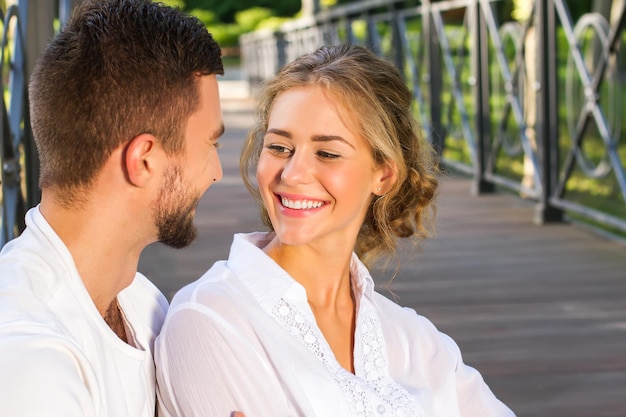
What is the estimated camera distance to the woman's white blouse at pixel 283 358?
1.78m

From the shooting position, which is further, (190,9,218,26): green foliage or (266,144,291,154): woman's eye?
(190,9,218,26): green foliage

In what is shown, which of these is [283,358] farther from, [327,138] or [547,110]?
[547,110]

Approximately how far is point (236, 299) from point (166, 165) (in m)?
0.44

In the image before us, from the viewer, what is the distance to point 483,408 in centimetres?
221

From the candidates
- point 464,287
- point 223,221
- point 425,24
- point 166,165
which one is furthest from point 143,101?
point 425,24

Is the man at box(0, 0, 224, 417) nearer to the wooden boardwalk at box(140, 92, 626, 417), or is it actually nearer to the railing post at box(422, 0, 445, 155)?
the wooden boardwalk at box(140, 92, 626, 417)

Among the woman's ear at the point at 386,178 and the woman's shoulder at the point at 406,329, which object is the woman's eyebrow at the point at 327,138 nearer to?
the woman's ear at the point at 386,178

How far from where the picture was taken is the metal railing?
5309 mm

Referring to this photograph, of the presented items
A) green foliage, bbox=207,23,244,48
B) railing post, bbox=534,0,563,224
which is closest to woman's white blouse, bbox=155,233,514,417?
railing post, bbox=534,0,563,224

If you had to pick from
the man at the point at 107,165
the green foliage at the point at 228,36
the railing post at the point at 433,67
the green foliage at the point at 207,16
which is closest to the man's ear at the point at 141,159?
the man at the point at 107,165

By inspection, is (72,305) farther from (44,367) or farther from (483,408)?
(483,408)

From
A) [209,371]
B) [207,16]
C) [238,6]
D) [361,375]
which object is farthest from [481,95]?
[238,6]

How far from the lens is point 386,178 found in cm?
233

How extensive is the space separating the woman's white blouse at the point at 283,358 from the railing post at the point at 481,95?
4622mm
